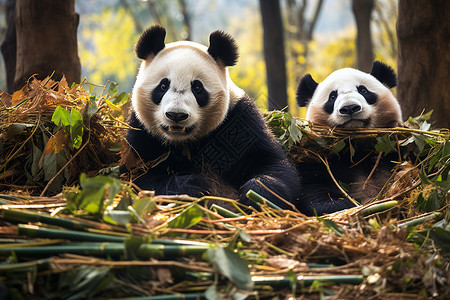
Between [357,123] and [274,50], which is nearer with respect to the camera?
[357,123]

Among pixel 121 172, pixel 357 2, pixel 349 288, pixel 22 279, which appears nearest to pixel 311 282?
A: pixel 349 288

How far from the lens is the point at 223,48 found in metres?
3.53

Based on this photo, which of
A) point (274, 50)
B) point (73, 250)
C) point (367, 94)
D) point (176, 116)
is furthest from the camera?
point (274, 50)

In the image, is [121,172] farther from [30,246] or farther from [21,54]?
[21,54]

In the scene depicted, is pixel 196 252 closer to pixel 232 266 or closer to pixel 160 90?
pixel 232 266

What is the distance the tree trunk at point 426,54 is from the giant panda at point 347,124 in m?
0.73

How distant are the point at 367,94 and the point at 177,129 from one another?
1765 mm

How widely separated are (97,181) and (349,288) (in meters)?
1.20

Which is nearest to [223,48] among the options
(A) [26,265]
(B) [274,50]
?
(A) [26,265]

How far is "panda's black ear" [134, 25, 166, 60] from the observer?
347 centimetres

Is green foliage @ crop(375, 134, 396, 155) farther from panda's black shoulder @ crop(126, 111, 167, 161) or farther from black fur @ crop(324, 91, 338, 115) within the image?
panda's black shoulder @ crop(126, 111, 167, 161)

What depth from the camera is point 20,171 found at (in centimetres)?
337

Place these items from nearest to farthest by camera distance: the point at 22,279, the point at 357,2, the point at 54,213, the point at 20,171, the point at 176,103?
the point at 22,279 → the point at 54,213 → the point at 176,103 → the point at 20,171 → the point at 357,2

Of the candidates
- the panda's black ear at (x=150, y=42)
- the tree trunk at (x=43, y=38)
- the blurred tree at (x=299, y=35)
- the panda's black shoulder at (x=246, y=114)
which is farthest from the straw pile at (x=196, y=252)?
the blurred tree at (x=299, y=35)
